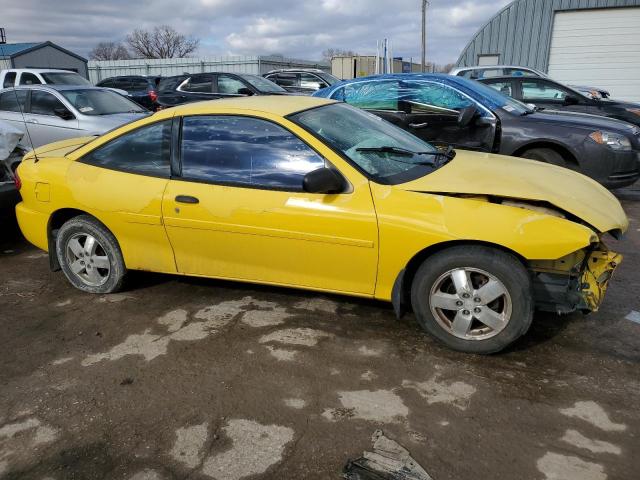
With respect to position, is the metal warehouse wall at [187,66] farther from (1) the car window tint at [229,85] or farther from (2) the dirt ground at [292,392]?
(2) the dirt ground at [292,392]

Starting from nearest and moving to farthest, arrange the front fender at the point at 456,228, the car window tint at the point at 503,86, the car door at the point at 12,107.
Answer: the front fender at the point at 456,228
the car door at the point at 12,107
the car window tint at the point at 503,86

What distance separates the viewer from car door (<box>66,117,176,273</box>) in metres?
3.70

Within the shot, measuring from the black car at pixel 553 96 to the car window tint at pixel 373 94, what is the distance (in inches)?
131

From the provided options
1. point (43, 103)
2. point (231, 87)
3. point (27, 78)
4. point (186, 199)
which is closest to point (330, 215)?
point (186, 199)

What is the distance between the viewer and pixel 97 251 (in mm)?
4105

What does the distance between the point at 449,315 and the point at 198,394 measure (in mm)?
1588

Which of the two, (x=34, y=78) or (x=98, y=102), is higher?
(x=34, y=78)

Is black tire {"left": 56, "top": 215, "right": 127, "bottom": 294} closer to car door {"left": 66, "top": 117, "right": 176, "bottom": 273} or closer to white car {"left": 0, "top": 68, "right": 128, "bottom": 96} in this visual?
car door {"left": 66, "top": 117, "right": 176, "bottom": 273}

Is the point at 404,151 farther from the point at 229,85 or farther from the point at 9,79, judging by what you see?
the point at 9,79

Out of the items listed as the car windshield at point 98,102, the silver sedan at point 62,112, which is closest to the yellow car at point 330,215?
the silver sedan at point 62,112

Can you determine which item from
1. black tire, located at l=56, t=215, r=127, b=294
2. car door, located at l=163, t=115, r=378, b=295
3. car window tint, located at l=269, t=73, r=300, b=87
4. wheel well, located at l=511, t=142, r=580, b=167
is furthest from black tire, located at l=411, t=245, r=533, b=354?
car window tint, located at l=269, t=73, r=300, b=87

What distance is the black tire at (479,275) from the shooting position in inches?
115

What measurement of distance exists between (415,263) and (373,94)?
14.7ft

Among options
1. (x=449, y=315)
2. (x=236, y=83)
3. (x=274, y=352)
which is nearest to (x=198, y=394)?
(x=274, y=352)
